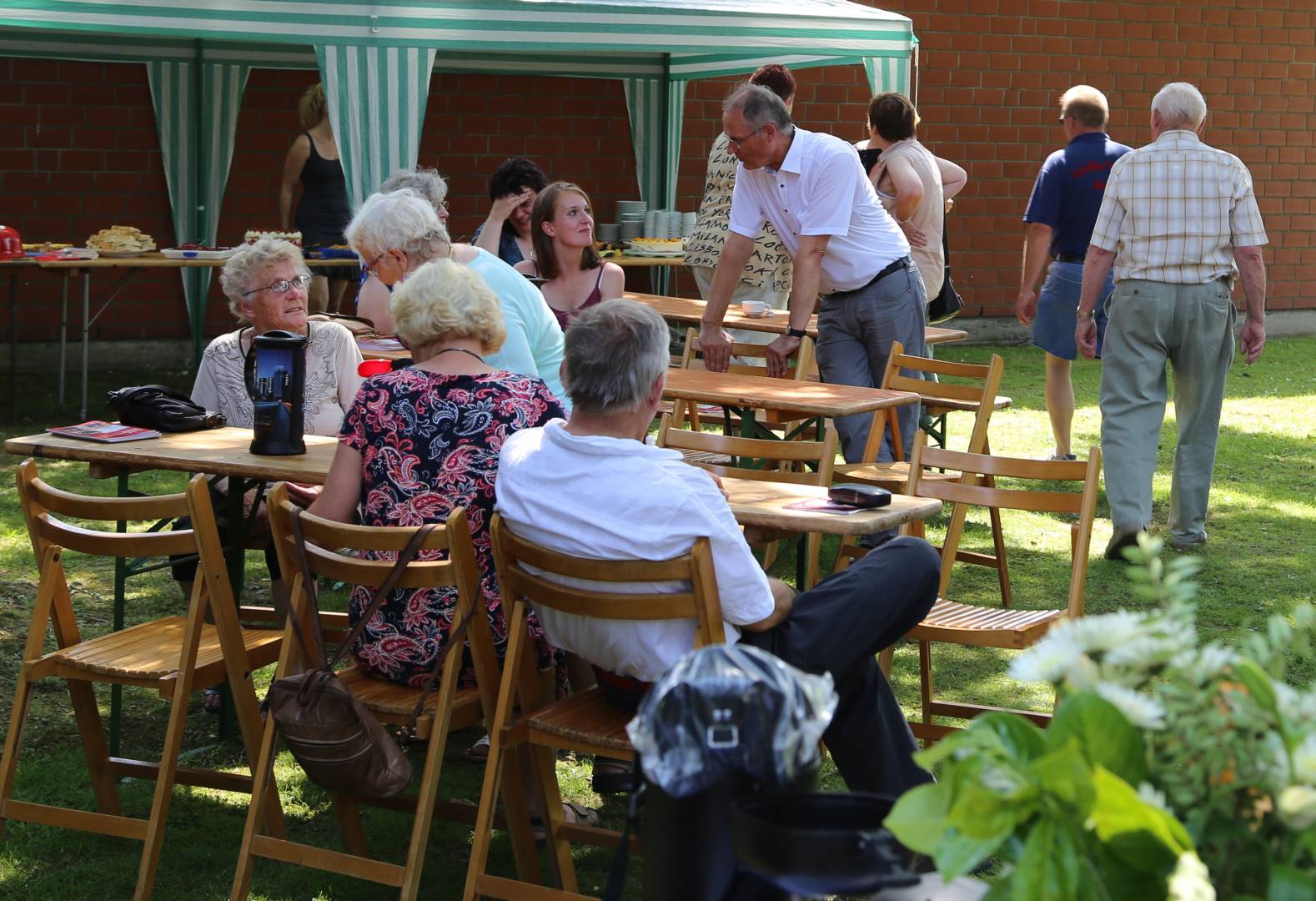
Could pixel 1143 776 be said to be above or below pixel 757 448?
above

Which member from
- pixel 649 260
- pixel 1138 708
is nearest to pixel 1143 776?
pixel 1138 708

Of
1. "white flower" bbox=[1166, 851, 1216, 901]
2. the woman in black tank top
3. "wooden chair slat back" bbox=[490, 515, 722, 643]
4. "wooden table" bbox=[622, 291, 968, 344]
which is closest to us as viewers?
"white flower" bbox=[1166, 851, 1216, 901]

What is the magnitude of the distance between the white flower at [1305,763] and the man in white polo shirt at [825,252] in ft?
15.2

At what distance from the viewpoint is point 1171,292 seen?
571cm

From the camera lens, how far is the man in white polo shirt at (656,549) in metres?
2.72

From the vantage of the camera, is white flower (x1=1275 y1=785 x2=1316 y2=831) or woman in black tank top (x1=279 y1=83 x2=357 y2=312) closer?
white flower (x1=1275 y1=785 x2=1316 y2=831)

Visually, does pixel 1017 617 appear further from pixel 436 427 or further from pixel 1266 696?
pixel 1266 696

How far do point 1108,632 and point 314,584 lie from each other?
83.8 inches

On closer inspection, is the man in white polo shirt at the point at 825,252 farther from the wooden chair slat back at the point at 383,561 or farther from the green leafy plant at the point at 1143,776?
the green leafy plant at the point at 1143,776

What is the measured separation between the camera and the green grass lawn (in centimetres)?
324

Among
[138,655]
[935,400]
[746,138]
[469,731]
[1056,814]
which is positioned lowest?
[469,731]

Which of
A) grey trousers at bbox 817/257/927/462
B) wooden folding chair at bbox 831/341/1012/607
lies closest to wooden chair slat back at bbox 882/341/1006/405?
wooden folding chair at bbox 831/341/1012/607

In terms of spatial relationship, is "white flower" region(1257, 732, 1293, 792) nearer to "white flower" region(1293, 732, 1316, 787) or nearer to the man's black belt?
"white flower" region(1293, 732, 1316, 787)

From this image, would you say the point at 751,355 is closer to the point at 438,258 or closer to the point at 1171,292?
the point at 1171,292
